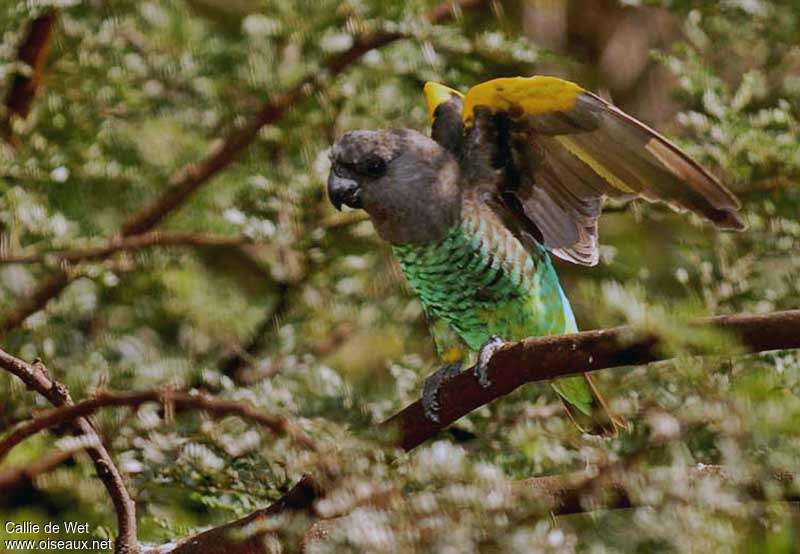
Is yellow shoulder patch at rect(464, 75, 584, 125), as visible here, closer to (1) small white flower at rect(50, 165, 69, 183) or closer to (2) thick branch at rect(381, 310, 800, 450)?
Answer: (2) thick branch at rect(381, 310, 800, 450)

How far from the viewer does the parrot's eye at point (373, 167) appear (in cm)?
280

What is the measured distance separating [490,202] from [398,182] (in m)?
0.23

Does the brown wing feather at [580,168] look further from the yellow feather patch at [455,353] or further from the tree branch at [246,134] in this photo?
the tree branch at [246,134]

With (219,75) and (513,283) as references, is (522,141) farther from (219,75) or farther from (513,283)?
(219,75)

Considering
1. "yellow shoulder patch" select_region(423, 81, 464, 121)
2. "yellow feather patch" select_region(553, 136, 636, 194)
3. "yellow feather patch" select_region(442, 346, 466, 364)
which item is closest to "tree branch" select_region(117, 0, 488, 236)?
"yellow shoulder patch" select_region(423, 81, 464, 121)

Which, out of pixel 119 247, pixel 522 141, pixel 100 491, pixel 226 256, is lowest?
pixel 226 256

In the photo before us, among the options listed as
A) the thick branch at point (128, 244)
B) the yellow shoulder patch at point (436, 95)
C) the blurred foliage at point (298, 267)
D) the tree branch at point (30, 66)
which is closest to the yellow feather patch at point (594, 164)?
the blurred foliage at point (298, 267)

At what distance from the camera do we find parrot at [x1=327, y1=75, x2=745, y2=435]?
2.61 m

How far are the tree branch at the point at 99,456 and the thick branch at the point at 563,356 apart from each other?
469 mm

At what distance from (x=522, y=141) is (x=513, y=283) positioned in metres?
0.34

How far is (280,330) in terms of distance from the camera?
325 cm

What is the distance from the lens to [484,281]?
2.72m

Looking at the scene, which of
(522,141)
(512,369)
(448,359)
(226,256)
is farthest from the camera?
(226,256)

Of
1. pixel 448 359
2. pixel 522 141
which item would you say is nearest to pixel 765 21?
pixel 522 141
